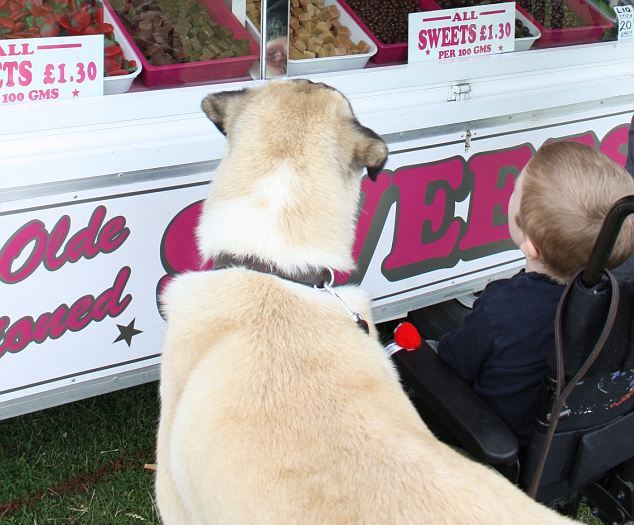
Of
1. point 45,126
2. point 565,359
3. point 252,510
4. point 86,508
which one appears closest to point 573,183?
point 565,359

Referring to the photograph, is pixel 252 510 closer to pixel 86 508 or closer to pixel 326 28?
pixel 86 508

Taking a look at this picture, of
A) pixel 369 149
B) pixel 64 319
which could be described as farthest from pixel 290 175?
pixel 64 319

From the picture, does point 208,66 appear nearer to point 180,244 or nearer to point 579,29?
point 180,244

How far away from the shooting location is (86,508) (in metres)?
2.86

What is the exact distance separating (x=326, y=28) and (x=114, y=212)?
1.22m

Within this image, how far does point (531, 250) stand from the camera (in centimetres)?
210

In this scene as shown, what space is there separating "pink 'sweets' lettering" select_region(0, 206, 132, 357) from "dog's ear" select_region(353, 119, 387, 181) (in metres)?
0.86

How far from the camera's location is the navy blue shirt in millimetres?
2066

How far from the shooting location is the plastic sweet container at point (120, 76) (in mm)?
2557

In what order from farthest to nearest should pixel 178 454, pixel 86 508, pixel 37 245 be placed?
pixel 86 508, pixel 37 245, pixel 178 454

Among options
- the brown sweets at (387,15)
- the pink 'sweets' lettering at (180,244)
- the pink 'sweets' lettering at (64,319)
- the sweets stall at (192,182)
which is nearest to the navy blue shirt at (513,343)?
the sweets stall at (192,182)

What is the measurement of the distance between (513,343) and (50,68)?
1.52m

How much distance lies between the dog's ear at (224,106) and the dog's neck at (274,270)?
384 mm

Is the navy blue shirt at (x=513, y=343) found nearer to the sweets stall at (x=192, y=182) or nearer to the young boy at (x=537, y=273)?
the young boy at (x=537, y=273)
